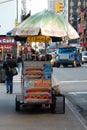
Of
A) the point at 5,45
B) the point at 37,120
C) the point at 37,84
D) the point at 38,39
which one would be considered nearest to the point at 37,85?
the point at 37,84

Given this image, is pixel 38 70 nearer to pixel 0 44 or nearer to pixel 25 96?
pixel 25 96

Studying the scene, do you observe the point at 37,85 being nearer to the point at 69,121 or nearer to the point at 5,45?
the point at 69,121

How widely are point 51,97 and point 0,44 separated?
26988mm

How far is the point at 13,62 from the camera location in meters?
20.2

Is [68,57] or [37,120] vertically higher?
[37,120]

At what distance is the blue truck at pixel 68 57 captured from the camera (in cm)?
5269

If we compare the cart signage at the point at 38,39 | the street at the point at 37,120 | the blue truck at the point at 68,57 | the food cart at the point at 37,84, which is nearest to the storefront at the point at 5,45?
the blue truck at the point at 68,57

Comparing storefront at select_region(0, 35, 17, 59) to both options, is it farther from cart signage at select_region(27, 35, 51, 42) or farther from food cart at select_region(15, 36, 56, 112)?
food cart at select_region(15, 36, 56, 112)

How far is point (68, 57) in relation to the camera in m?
52.8

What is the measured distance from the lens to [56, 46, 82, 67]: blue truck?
173ft

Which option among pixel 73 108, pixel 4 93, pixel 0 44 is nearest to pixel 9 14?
pixel 0 44

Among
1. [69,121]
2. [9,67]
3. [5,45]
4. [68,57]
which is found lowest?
[68,57]

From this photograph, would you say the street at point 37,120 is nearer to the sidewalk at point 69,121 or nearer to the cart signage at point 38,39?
the sidewalk at point 69,121

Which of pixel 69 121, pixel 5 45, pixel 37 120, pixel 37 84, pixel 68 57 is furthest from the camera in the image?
pixel 68 57
